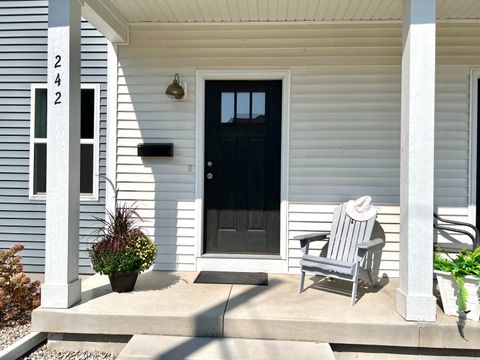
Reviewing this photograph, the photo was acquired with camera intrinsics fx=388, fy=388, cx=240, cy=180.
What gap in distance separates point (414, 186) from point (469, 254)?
2.11ft

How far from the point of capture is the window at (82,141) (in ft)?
13.2

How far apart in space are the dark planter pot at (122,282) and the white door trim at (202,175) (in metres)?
0.88

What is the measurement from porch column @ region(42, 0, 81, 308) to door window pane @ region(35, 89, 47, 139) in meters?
1.54

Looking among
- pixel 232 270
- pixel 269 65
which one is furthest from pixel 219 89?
pixel 232 270

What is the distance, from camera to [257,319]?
263cm

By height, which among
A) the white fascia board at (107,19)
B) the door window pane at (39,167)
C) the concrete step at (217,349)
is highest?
the white fascia board at (107,19)

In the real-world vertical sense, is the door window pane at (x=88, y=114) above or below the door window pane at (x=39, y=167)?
above

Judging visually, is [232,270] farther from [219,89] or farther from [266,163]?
[219,89]

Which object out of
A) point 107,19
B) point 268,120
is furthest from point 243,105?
point 107,19

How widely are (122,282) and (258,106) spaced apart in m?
2.11

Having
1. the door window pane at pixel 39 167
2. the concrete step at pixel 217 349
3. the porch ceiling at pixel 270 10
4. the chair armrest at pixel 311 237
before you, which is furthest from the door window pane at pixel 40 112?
the chair armrest at pixel 311 237

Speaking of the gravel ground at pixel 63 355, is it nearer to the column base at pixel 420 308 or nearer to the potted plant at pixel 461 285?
the column base at pixel 420 308

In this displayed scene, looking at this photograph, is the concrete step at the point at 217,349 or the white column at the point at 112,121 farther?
the white column at the point at 112,121

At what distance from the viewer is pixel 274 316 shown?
8.77ft
